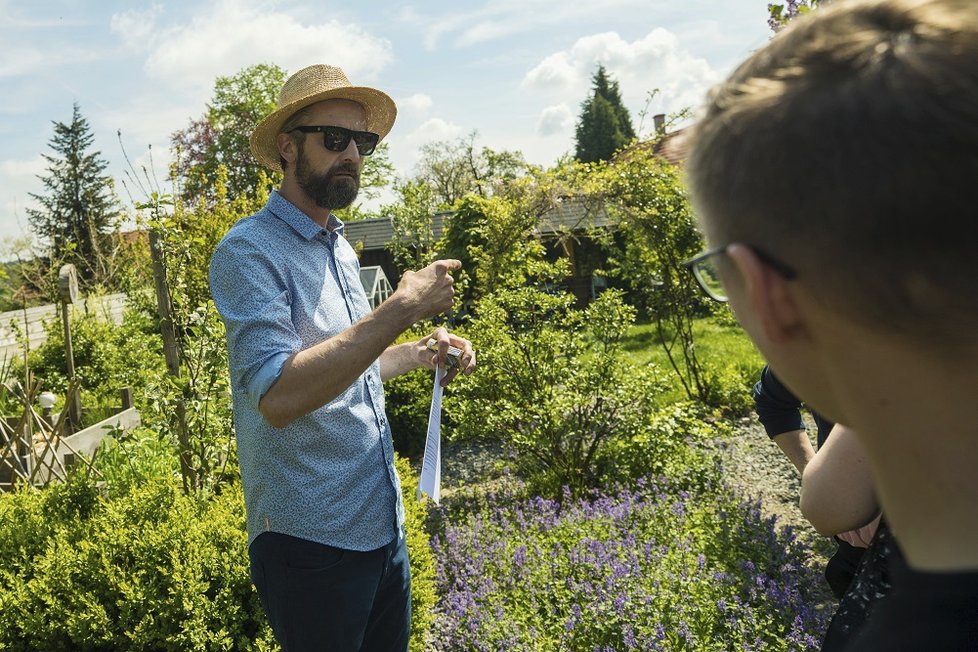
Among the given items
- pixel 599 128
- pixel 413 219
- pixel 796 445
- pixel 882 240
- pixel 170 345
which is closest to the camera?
pixel 882 240

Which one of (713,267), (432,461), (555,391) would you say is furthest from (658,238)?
(713,267)

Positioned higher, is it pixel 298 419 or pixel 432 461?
pixel 298 419

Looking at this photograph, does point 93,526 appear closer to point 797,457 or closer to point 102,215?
point 797,457

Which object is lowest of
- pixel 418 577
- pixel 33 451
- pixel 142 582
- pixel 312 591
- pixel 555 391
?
pixel 418 577

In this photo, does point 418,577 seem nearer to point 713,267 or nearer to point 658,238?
point 713,267

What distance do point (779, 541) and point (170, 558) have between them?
3050mm

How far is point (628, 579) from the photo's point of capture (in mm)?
3488

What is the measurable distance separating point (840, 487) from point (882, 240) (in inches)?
28.5

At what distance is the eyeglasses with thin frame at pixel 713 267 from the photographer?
2.18 ft

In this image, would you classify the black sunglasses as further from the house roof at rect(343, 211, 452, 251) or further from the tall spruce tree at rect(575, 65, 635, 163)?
the tall spruce tree at rect(575, 65, 635, 163)

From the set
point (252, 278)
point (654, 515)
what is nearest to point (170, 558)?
point (252, 278)

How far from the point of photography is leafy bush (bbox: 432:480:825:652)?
3199mm

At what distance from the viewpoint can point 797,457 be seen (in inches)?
81.3

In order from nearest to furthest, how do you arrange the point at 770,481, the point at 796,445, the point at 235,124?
the point at 796,445 < the point at 770,481 < the point at 235,124
